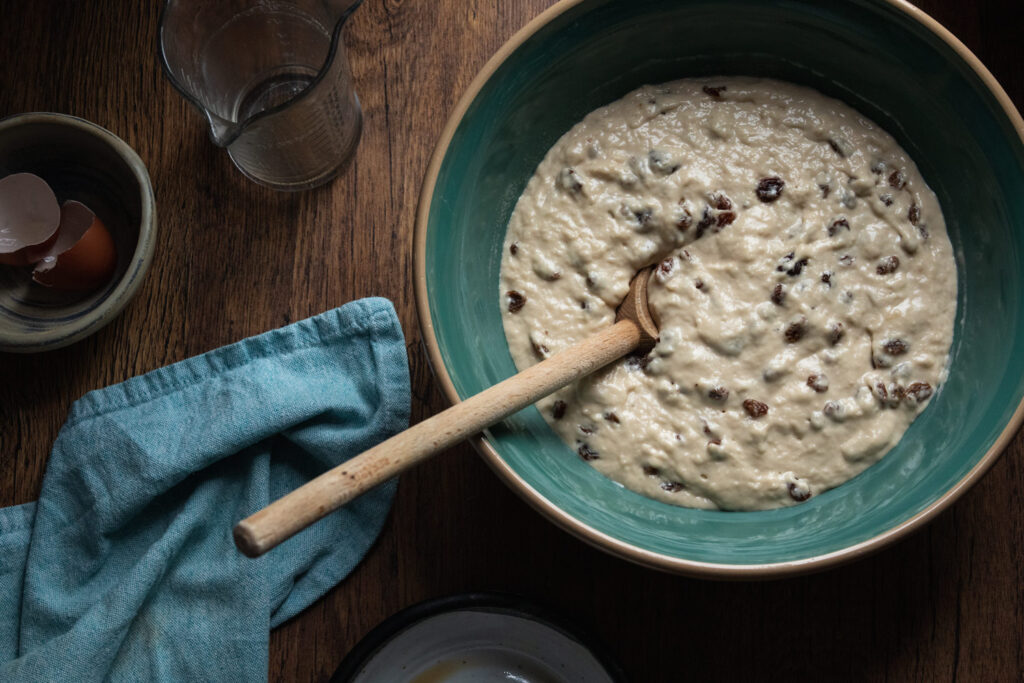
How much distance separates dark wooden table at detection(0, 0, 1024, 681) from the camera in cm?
174

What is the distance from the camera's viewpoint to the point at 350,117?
1832 mm

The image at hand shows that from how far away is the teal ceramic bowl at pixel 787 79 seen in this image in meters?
1.47

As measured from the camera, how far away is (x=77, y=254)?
1741mm

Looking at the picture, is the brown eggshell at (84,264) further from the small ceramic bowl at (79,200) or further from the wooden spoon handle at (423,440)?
the wooden spoon handle at (423,440)

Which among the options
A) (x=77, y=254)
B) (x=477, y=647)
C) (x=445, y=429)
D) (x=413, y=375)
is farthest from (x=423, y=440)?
(x=77, y=254)

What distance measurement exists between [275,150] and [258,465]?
612 millimetres

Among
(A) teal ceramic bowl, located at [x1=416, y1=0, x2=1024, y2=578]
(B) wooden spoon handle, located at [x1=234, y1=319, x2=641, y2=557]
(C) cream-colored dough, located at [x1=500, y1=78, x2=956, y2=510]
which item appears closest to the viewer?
(B) wooden spoon handle, located at [x1=234, y1=319, x2=641, y2=557]

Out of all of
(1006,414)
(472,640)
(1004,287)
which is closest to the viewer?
(1006,414)

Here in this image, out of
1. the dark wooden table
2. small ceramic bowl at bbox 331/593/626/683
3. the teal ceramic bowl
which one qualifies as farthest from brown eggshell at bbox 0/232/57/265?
small ceramic bowl at bbox 331/593/626/683

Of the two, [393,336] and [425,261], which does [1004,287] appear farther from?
[393,336]

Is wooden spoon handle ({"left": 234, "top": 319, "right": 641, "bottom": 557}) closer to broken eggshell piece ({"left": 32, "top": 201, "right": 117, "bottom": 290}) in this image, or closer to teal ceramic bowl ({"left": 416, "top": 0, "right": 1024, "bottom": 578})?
teal ceramic bowl ({"left": 416, "top": 0, "right": 1024, "bottom": 578})

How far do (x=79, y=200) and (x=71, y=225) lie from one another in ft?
0.34

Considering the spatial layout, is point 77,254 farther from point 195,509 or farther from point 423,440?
point 423,440

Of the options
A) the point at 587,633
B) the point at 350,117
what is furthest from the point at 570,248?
the point at 587,633
